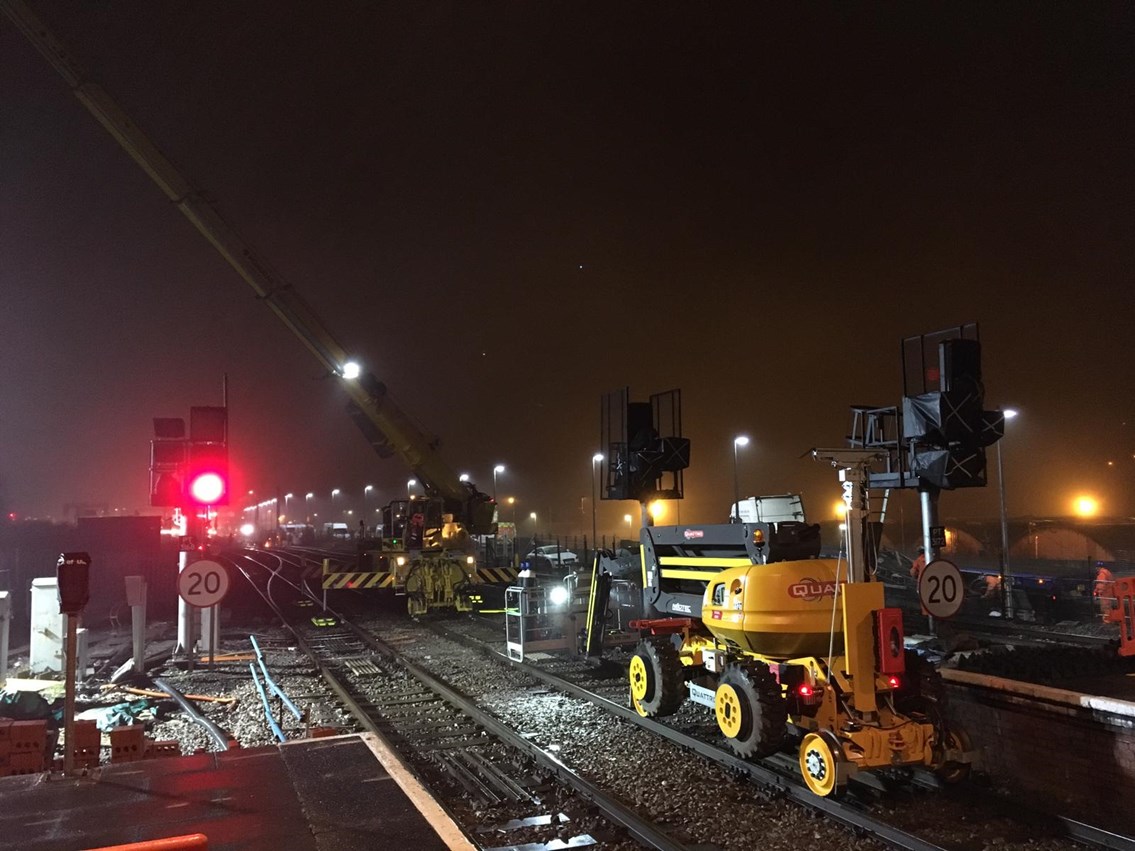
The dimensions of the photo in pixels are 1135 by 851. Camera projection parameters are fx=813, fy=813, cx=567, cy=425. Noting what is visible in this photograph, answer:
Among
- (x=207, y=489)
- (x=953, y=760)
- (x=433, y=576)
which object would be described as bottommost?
(x=953, y=760)

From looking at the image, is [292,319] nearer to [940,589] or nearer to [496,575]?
[496,575]

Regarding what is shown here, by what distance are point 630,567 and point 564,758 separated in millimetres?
3931

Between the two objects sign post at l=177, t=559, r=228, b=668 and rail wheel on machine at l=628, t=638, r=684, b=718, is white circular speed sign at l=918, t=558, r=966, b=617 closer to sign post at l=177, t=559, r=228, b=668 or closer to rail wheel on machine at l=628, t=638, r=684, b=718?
rail wheel on machine at l=628, t=638, r=684, b=718

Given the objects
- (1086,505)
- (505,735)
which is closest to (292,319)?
(505,735)

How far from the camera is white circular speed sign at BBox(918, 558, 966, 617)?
309 inches

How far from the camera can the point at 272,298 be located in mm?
21281

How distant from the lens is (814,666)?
24.9 ft

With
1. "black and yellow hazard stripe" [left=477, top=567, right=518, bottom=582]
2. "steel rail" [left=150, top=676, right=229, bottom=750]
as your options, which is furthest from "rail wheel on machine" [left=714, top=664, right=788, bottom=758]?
"black and yellow hazard stripe" [left=477, top=567, right=518, bottom=582]

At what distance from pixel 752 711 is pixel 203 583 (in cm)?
637

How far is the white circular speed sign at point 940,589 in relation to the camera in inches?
309

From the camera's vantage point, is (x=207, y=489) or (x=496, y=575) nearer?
(x=207, y=489)

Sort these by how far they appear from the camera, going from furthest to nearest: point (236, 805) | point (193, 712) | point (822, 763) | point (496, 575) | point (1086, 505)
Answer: point (1086, 505) < point (496, 575) < point (193, 712) < point (822, 763) < point (236, 805)

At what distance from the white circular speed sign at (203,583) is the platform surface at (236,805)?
338cm

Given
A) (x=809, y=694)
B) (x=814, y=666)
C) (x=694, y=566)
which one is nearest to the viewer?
(x=809, y=694)
